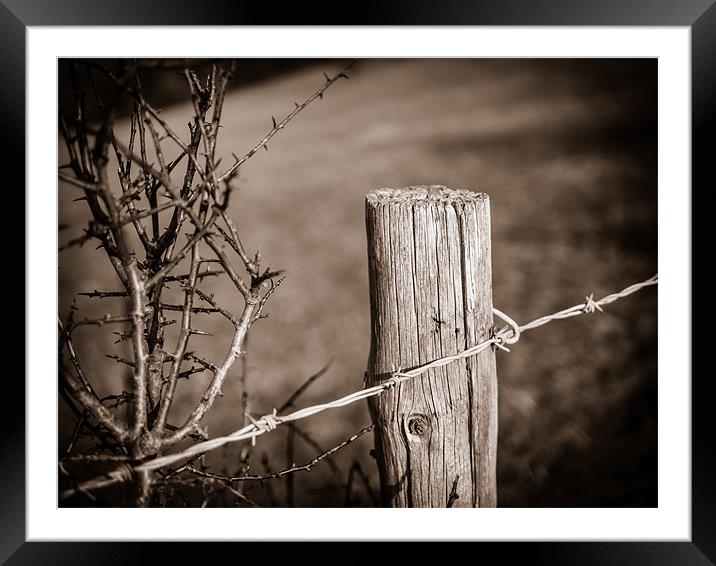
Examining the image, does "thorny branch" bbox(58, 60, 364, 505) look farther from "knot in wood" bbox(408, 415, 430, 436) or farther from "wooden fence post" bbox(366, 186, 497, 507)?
"knot in wood" bbox(408, 415, 430, 436)

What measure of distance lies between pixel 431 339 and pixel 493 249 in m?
5.01

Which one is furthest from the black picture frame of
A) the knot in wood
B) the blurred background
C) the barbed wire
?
the knot in wood

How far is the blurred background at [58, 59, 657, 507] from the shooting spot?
11.3ft

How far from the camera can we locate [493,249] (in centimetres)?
634
